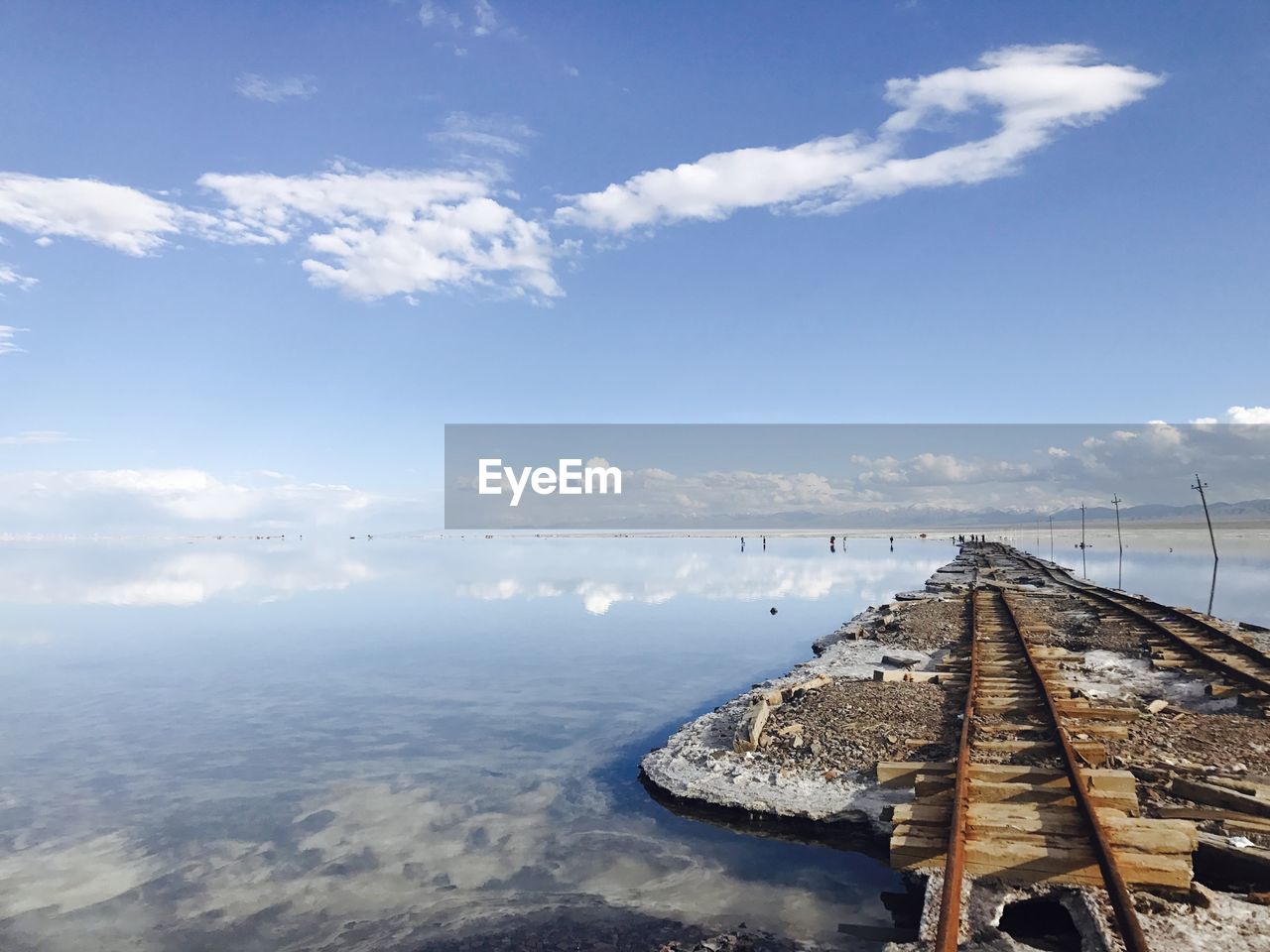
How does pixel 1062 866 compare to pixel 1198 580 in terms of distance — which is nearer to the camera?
A: pixel 1062 866

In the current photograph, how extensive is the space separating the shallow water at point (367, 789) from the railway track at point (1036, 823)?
1.21m

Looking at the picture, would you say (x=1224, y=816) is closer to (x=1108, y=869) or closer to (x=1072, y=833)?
(x=1072, y=833)

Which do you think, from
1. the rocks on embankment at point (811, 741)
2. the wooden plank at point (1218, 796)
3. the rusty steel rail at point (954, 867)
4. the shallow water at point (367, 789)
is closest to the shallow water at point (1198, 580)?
the shallow water at point (367, 789)

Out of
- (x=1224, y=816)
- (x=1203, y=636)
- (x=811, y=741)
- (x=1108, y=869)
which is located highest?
(x=1108, y=869)

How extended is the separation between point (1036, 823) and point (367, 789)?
10.5 m

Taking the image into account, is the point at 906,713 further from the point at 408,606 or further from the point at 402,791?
the point at 408,606

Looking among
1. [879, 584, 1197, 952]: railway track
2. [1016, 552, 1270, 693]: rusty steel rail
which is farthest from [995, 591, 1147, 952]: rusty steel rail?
[1016, 552, 1270, 693]: rusty steel rail

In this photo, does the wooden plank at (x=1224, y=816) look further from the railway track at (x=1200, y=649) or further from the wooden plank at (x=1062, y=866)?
the railway track at (x=1200, y=649)

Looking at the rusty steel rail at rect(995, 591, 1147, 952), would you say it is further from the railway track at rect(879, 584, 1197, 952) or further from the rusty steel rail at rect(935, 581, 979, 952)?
the rusty steel rail at rect(935, 581, 979, 952)

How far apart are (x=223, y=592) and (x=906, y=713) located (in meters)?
50.8

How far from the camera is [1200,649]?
21719 mm

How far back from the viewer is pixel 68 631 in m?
34.5

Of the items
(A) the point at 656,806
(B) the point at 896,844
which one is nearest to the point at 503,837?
(A) the point at 656,806

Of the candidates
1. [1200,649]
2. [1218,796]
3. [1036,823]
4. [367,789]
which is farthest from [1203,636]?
[367,789]
